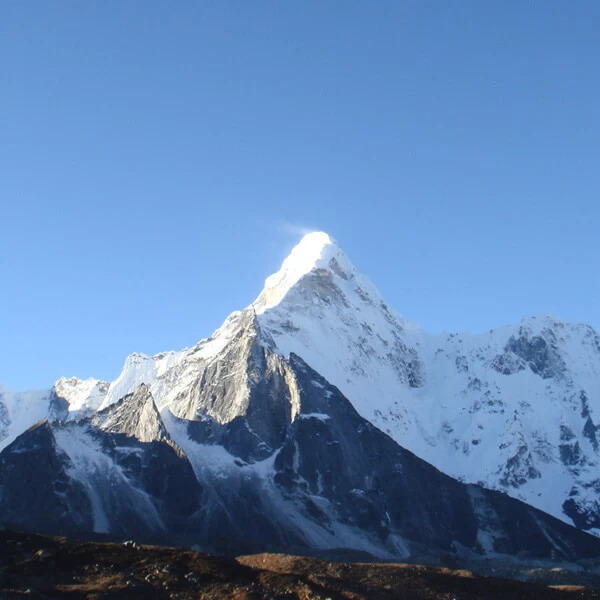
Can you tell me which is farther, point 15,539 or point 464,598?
point 15,539

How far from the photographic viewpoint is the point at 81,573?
72438mm

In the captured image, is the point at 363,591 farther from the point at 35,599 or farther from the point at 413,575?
the point at 35,599

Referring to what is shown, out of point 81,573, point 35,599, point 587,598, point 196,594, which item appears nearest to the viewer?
point 35,599

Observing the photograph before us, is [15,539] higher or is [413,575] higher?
[15,539]

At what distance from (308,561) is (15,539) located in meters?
29.2

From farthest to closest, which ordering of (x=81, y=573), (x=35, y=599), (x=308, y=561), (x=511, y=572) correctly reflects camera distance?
1. (x=511, y=572)
2. (x=308, y=561)
3. (x=81, y=573)
4. (x=35, y=599)

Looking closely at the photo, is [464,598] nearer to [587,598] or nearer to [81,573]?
[587,598]

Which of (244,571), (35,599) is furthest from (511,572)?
(35,599)

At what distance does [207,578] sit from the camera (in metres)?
72.1

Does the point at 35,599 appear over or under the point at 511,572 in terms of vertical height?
over

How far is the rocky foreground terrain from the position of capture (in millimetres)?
67500

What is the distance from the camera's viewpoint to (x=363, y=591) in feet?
241

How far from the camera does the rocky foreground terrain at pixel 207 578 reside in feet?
221

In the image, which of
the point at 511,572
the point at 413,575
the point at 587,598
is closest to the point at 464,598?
the point at 413,575
